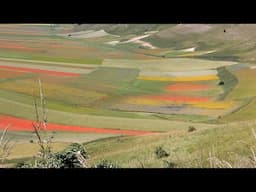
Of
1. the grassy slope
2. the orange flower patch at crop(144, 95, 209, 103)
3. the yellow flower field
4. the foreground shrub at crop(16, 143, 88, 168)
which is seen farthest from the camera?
the yellow flower field

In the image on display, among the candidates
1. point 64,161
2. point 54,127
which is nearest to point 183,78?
point 54,127

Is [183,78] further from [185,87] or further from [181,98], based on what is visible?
[181,98]

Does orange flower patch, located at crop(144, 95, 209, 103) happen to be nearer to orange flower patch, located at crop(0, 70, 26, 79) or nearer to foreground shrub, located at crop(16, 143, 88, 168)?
orange flower patch, located at crop(0, 70, 26, 79)

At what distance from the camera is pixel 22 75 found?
63.5m

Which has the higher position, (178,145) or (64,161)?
(178,145)

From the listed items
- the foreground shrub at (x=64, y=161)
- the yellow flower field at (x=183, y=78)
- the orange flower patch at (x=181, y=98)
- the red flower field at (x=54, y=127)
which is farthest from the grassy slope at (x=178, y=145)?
the yellow flower field at (x=183, y=78)

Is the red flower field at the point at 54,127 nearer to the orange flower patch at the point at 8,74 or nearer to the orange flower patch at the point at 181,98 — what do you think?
the orange flower patch at the point at 181,98

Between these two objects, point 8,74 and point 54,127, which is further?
point 8,74

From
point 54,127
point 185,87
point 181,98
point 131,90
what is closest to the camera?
point 54,127

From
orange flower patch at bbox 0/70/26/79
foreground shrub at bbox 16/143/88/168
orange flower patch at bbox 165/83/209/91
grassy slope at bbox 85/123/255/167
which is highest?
orange flower patch at bbox 165/83/209/91

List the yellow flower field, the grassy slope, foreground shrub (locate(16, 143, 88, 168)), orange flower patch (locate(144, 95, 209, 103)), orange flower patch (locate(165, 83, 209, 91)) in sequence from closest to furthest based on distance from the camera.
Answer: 1. foreground shrub (locate(16, 143, 88, 168))
2. the grassy slope
3. orange flower patch (locate(144, 95, 209, 103))
4. orange flower patch (locate(165, 83, 209, 91))
5. the yellow flower field

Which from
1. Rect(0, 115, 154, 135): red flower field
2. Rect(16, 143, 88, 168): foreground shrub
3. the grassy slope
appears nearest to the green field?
the grassy slope

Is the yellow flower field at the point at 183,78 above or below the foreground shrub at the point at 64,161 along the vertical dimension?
above
